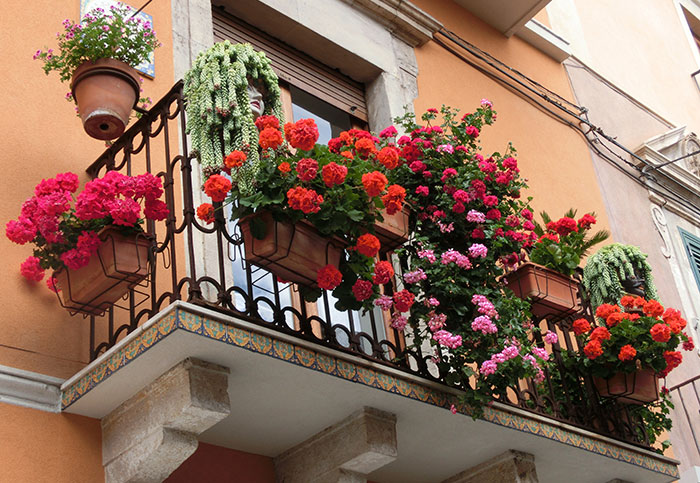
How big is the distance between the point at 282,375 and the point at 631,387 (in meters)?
2.64

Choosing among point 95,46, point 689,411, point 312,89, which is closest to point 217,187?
point 95,46

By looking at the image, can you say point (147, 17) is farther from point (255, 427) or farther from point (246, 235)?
point (255, 427)

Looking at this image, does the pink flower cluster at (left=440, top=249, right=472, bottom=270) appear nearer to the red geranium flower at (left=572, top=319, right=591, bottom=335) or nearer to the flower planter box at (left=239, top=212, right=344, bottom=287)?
the flower planter box at (left=239, top=212, right=344, bottom=287)

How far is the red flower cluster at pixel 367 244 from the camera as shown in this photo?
4.82 meters

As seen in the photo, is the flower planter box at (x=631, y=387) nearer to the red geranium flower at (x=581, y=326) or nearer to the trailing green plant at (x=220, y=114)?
the red geranium flower at (x=581, y=326)

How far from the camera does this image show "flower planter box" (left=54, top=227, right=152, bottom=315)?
4496 mm

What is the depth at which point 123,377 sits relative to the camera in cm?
449

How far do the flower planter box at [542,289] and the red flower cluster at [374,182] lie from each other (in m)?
1.80

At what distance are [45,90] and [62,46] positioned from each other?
Result: 1.33 feet

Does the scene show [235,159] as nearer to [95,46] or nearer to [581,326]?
[95,46]

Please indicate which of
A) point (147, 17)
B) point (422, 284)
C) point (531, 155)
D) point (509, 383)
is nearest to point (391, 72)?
point (531, 155)

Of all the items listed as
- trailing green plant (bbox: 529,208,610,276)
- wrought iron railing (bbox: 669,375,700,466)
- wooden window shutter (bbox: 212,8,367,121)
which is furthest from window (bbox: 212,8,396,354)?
wrought iron railing (bbox: 669,375,700,466)

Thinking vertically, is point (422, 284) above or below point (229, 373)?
above

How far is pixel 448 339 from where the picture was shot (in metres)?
5.16
